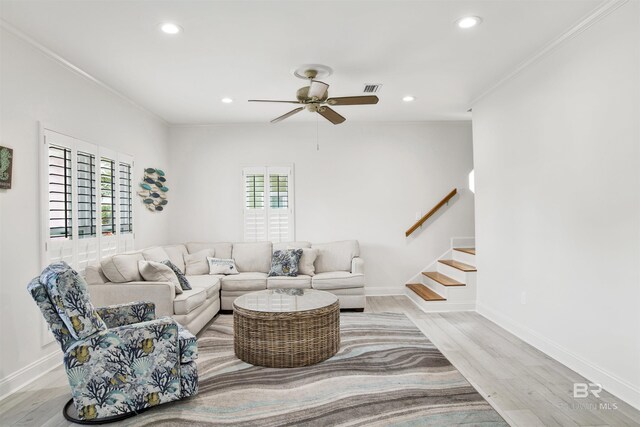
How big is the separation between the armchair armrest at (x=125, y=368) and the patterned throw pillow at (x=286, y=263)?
2633mm

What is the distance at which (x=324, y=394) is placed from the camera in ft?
9.07

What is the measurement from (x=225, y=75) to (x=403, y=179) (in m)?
3.33

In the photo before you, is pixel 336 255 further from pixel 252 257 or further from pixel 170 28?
pixel 170 28

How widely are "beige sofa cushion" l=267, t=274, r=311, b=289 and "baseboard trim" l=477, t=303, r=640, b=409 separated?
2.33m

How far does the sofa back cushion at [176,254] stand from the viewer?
5.15 meters

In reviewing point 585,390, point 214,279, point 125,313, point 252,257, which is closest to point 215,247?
point 252,257

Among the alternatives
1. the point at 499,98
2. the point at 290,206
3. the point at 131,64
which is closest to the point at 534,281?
the point at 499,98

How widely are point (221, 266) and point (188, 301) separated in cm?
144

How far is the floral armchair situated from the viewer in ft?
7.57

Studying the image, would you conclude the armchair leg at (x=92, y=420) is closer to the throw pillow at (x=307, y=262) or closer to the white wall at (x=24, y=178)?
the white wall at (x=24, y=178)

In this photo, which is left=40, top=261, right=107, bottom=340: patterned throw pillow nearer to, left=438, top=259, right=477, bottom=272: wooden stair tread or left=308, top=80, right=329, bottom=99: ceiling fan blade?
left=308, top=80, right=329, bottom=99: ceiling fan blade

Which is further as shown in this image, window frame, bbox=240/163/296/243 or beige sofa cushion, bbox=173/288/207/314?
window frame, bbox=240/163/296/243

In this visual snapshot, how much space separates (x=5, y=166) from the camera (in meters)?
2.89

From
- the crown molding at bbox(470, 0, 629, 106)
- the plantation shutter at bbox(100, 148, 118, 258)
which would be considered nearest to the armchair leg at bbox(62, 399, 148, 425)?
the plantation shutter at bbox(100, 148, 118, 258)
